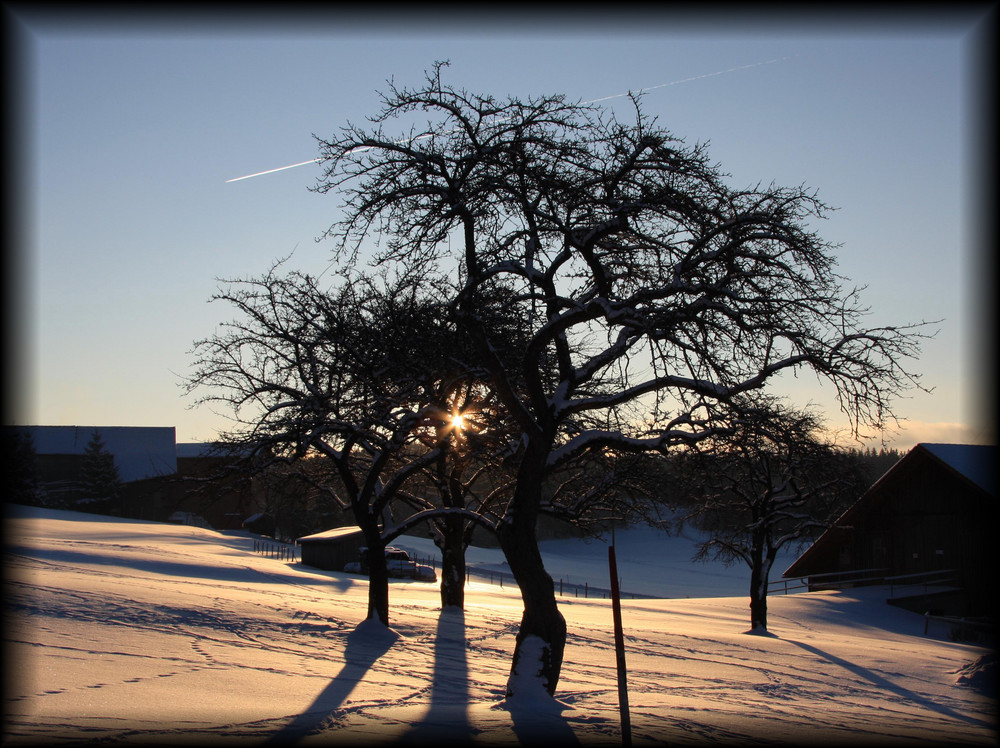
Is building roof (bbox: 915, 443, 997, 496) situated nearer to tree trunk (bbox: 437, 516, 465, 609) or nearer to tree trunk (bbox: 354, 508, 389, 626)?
tree trunk (bbox: 437, 516, 465, 609)

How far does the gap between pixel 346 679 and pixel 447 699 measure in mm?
1545

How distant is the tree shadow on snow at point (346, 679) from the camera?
23.1 ft

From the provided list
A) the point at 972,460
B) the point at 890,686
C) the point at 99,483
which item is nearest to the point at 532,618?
Answer: the point at 890,686

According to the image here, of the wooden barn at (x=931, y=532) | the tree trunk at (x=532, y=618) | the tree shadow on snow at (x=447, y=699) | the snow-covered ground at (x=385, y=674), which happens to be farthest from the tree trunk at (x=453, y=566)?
the wooden barn at (x=931, y=532)

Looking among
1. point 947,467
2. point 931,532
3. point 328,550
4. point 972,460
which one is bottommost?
point 328,550

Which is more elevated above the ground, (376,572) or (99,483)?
(376,572)

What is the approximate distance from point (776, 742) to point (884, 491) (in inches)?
1202

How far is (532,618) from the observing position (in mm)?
9422

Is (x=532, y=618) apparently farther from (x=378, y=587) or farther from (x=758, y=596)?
(x=758, y=596)

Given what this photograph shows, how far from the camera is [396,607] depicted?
21.3 m

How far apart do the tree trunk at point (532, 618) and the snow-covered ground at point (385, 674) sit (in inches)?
14.4

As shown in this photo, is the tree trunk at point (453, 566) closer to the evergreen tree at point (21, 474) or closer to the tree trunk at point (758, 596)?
the tree trunk at point (758, 596)

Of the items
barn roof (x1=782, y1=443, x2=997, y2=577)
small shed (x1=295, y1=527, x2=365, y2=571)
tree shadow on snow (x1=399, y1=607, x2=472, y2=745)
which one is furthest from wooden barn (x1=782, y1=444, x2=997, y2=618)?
small shed (x1=295, y1=527, x2=365, y2=571)

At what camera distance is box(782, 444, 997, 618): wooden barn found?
30641 mm
